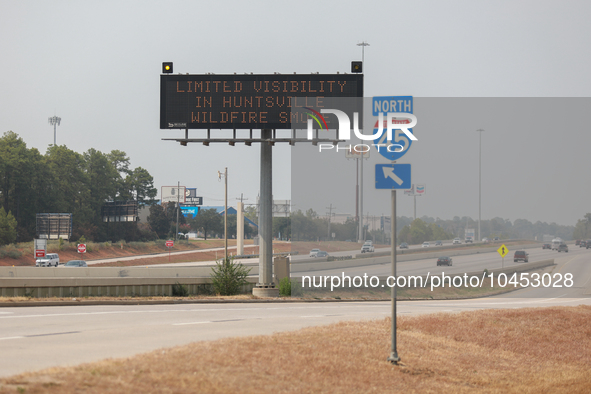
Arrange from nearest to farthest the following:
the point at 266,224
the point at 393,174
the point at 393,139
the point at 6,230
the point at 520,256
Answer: the point at 393,174 < the point at 393,139 < the point at 266,224 < the point at 520,256 < the point at 6,230

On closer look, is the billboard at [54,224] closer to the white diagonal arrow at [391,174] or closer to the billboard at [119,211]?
the billboard at [119,211]

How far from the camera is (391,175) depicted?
10.0 metres

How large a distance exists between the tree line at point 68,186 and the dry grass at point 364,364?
7462cm

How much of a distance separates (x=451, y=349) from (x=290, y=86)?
14208 mm

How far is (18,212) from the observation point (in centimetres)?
9131

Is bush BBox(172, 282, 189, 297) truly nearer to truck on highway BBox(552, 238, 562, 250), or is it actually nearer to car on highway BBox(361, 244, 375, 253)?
car on highway BBox(361, 244, 375, 253)

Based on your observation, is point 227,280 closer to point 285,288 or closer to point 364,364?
point 285,288

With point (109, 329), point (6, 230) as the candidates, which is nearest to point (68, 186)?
point (6, 230)

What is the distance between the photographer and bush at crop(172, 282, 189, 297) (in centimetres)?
2500

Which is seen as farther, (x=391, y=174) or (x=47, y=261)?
(x=47, y=261)

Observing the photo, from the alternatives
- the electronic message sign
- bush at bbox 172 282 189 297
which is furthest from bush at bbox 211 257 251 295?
the electronic message sign

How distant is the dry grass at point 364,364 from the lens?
669 cm

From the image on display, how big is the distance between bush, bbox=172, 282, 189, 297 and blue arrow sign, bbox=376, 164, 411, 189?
16861mm

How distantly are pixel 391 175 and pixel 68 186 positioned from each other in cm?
9693
